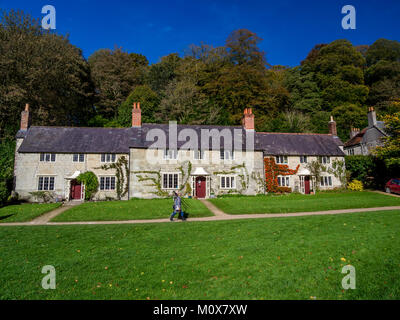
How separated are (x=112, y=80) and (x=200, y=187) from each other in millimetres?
33067

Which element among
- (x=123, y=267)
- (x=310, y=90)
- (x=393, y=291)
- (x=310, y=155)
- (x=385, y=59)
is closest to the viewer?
(x=393, y=291)

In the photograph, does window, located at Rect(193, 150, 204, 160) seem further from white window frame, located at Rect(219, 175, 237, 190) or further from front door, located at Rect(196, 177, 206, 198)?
white window frame, located at Rect(219, 175, 237, 190)

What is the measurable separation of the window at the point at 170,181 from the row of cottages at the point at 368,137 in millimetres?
27780

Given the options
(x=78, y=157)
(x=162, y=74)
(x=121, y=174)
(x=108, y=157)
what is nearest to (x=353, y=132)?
(x=162, y=74)

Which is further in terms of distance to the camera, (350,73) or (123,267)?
(350,73)

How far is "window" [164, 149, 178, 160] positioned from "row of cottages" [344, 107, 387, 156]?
27450mm

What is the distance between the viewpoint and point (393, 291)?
5598 mm

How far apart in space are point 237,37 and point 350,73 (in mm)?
24763

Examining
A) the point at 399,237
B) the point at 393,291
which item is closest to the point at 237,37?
the point at 399,237

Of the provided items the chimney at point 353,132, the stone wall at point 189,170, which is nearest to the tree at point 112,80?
the stone wall at point 189,170

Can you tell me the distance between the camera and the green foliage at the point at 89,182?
25719 mm

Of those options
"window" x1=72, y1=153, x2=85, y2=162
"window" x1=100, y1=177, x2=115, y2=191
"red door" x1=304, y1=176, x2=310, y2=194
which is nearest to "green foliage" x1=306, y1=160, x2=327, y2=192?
"red door" x1=304, y1=176, x2=310, y2=194

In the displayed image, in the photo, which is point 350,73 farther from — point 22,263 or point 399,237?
point 22,263

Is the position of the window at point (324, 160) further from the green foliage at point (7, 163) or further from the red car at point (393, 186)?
the green foliage at point (7, 163)
